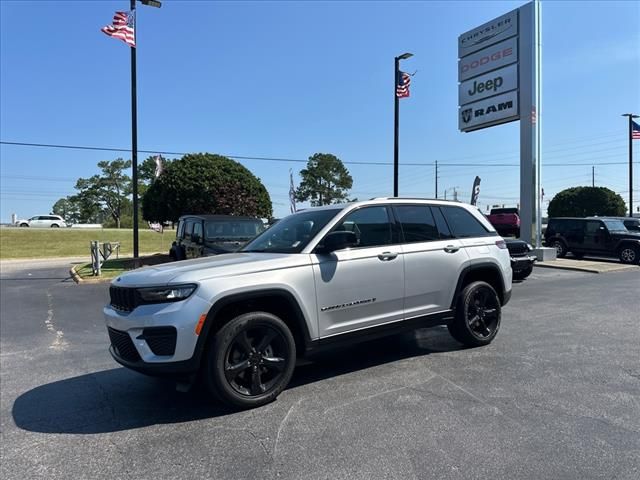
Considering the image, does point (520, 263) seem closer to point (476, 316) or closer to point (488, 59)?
point (476, 316)

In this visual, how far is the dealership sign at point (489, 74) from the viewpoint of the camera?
19.3 metres

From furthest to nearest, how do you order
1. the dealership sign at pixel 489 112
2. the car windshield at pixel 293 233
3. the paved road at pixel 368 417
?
the dealership sign at pixel 489 112 < the car windshield at pixel 293 233 < the paved road at pixel 368 417

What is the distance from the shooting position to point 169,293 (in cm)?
398

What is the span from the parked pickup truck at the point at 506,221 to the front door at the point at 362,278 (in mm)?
26438

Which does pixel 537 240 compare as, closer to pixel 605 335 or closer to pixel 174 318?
pixel 605 335

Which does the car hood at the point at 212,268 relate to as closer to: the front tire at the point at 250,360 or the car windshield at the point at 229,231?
the front tire at the point at 250,360

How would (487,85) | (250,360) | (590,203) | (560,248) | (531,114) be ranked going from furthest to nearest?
(590,203)
(487,85)
(560,248)
(531,114)
(250,360)

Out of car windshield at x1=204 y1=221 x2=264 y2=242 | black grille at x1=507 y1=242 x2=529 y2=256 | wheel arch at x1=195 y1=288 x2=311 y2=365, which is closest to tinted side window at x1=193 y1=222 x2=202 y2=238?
car windshield at x1=204 y1=221 x2=264 y2=242

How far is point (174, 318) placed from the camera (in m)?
3.89

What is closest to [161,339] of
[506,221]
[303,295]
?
[303,295]

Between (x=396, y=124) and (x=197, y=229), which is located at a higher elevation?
(x=396, y=124)

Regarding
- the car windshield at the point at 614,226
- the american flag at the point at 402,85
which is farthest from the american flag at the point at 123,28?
the car windshield at the point at 614,226

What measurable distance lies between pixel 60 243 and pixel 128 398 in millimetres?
35015

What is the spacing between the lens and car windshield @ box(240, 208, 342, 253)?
492cm
